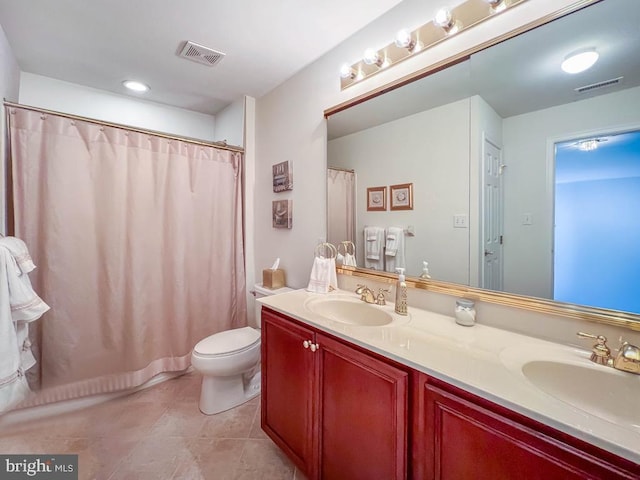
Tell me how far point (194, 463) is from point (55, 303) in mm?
1314

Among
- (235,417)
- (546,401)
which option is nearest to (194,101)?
(235,417)

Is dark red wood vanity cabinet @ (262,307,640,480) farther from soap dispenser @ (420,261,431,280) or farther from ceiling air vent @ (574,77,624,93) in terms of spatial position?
→ ceiling air vent @ (574,77,624,93)

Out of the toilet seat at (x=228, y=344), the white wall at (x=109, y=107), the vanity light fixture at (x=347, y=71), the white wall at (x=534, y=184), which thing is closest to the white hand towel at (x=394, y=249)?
the white wall at (x=534, y=184)

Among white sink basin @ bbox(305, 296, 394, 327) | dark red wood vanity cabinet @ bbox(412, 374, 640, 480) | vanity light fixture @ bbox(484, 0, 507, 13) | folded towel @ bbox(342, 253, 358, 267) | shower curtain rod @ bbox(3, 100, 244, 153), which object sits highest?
vanity light fixture @ bbox(484, 0, 507, 13)

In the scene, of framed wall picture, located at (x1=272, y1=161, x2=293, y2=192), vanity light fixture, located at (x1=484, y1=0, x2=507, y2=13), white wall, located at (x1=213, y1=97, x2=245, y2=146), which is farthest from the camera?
white wall, located at (x1=213, y1=97, x2=245, y2=146)

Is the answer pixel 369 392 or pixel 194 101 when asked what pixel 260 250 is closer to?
pixel 194 101

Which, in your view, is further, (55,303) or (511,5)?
(55,303)

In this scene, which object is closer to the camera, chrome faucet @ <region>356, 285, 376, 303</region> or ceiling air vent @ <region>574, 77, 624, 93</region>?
ceiling air vent @ <region>574, 77, 624, 93</region>

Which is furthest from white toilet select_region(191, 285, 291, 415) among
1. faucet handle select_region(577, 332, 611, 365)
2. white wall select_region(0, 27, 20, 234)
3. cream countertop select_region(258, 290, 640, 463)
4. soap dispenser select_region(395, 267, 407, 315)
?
faucet handle select_region(577, 332, 611, 365)

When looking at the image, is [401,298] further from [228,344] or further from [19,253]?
[19,253]

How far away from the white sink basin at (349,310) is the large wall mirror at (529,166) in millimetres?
257

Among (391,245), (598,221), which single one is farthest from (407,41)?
(598,221)

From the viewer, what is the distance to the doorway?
839 millimetres

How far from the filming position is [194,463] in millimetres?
1382
